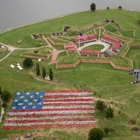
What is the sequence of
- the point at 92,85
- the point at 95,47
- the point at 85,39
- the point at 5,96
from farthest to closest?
1. the point at 85,39
2. the point at 95,47
3. the point at 92,85
4. the point at 5,96

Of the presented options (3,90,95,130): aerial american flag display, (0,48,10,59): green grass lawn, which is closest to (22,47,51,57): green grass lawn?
(0,48,10,59): green grass lawn

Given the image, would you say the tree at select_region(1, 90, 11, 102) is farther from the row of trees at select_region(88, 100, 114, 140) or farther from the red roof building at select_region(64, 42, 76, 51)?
the red roof building at select_region(64, 42, 76, 51)

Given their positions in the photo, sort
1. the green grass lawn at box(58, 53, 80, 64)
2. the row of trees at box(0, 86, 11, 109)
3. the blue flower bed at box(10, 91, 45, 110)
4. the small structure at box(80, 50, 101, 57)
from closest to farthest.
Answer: the blue flower bed at box(10, 91, 45, 110) < the row of trees at box(0, 86, 11, 109) < the green grass lawn at box(58, 53, 80, 64) < the small structure at box(80, 50, 101, 57)

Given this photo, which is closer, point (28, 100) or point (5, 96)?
point (5, 96)

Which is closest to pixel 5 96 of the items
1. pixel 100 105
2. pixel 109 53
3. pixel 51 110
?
pixel 51 110

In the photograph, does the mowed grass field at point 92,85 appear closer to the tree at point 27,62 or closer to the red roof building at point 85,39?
the tree at point 27,62

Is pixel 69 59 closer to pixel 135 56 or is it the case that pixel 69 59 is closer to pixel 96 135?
pixel 135 56
